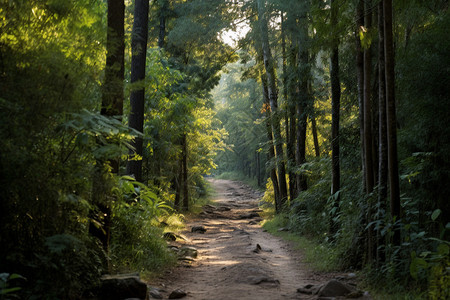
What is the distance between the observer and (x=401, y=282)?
650 cm

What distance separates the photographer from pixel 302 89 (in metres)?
16.7

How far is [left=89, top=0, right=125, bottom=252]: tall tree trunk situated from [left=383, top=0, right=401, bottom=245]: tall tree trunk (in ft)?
14.1

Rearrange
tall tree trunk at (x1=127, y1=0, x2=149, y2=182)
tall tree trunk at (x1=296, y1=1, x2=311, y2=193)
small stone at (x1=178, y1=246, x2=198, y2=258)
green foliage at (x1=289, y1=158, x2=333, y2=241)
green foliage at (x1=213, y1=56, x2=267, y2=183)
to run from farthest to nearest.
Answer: green foliage at (x1=213, y1=56, x2=267, y2=183) → tall tree trunk at (x1=296, y1=1, x2=311, y2=193) → green foliage at (x1=289, y1=158, x2=333, y2=241) → tall tree trunk at (x1=127, y1=0, x2=149, y2=182) → small stone at (x1=178, y1=246, x2=198, y2=258)

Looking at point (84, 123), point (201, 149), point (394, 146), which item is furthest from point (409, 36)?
point (201, 149)

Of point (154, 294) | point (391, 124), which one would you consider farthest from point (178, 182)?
point (391, 124)

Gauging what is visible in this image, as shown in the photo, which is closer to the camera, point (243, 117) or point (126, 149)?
point (126, 149)

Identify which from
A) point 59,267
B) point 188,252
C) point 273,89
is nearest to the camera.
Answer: point 59,267

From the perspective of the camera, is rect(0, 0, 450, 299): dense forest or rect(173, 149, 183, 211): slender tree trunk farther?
rect(173, 149, 183, 211): slender tree trunk

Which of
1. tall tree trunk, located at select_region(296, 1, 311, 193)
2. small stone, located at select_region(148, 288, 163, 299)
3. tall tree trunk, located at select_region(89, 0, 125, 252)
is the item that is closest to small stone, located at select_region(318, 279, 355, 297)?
small stone, located at select_region(148, 288, 163, 299)

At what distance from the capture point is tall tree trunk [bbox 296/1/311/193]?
15.5 m

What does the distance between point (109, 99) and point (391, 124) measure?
4.52 metres

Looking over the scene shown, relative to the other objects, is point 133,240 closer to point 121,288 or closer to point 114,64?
point 121,288

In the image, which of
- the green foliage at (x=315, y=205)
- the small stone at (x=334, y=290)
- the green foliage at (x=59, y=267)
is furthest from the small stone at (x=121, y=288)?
the green foliage at (x=315, y=205)

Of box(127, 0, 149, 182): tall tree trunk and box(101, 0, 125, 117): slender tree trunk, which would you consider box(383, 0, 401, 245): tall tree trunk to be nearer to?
box(101, 0, 125, 117): slender tree trunk
